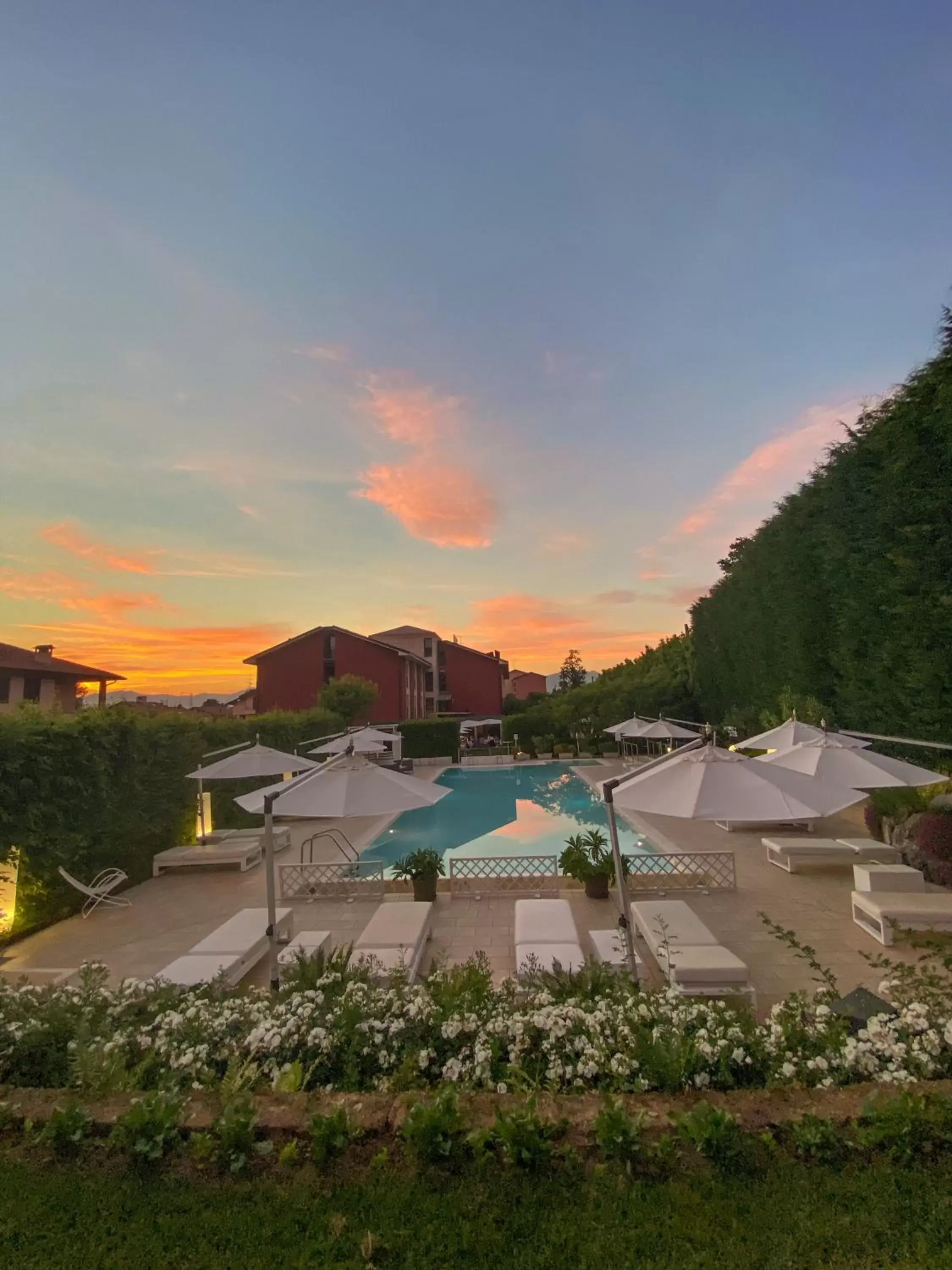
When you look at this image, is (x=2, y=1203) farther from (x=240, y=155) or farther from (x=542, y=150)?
(x=542, y=150)

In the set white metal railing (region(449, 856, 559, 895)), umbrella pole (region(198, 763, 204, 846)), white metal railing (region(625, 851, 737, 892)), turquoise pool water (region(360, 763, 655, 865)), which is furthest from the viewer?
turquoise pool water (region(360, 763, 655, 865))

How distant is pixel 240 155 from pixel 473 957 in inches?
496

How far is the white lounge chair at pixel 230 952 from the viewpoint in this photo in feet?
19.7

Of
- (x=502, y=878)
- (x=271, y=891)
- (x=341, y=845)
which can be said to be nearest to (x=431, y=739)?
(x=341, y=845)

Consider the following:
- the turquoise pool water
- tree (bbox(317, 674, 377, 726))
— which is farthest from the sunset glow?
tree (bbox(317, 674, 377, 726))

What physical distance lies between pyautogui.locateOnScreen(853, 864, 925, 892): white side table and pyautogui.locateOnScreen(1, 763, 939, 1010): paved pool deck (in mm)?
563

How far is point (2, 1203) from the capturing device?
277cm

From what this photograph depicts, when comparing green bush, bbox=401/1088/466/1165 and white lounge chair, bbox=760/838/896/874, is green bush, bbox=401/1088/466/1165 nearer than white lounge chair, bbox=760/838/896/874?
Yes

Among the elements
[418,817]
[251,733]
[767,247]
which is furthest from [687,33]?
[418,817]

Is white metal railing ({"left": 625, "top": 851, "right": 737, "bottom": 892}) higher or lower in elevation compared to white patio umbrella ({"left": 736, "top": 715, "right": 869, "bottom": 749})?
lower

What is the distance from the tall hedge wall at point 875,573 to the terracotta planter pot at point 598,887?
6.76 meters

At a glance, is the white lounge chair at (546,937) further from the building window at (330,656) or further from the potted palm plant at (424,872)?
the building window at (330,656)

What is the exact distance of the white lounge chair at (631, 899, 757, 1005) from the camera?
5621 mm

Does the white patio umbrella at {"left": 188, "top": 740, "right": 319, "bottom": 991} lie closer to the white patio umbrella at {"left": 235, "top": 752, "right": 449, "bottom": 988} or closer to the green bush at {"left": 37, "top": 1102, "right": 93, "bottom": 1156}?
the white patio umbrella at {"left": 235, "top": 752, "right": 449, "bottom": 988}
